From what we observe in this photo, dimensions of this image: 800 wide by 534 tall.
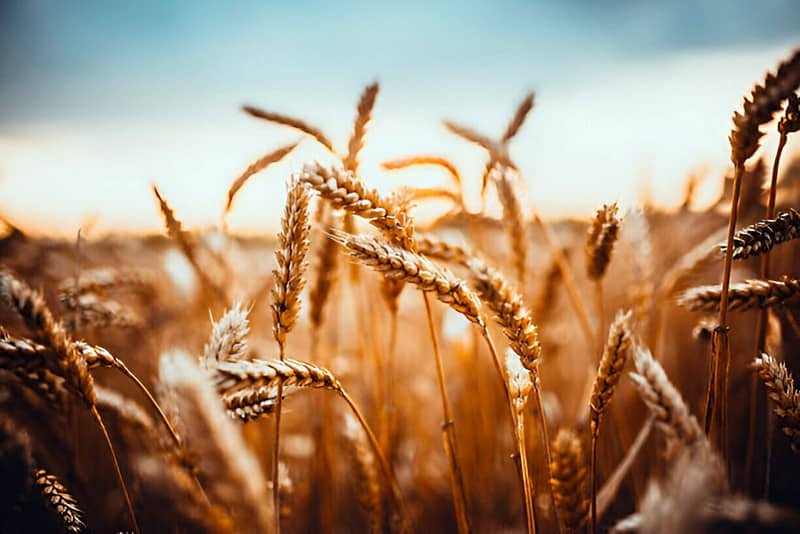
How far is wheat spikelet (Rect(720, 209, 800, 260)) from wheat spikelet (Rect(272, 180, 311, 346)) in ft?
2.27

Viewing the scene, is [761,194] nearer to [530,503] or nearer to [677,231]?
[677,231]

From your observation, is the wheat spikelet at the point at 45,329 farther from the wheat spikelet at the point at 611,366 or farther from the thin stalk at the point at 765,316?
the thin stalk at the point at 765,316

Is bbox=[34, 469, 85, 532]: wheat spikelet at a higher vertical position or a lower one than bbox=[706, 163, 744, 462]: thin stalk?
lower

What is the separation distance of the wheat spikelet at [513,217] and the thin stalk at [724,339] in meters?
0.47

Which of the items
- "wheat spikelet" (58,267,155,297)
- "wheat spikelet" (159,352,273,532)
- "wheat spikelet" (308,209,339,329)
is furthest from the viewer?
"wheat spikelet" (58,267,155,297)

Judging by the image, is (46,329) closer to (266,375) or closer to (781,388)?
(266,375)

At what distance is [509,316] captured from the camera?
2.26 ft

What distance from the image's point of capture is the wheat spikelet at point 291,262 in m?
0.69

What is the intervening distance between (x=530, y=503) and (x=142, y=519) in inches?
40.9

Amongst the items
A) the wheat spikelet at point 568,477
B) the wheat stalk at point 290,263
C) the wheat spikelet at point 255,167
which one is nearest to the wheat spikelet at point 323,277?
the wheat spikelet at point 255,167

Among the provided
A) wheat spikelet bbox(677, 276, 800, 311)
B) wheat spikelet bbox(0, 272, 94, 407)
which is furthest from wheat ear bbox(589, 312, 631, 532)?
wheat spikelet bbox(0, 272, 94, 407)

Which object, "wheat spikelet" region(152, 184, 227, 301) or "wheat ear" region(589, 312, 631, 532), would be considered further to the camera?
"wheat spikelet" region(152, 184, 227, 301)

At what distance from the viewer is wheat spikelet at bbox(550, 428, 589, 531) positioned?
0.67 m

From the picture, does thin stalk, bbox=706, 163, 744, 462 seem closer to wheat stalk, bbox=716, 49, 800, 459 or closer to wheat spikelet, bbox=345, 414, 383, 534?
wheat stalk, bbox=716, 49, 800, 459
